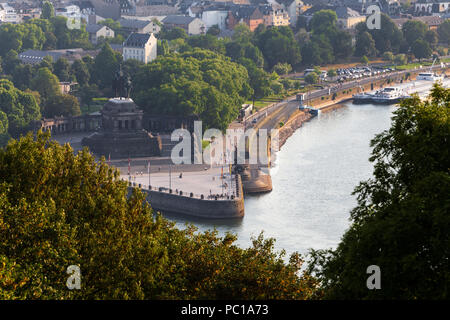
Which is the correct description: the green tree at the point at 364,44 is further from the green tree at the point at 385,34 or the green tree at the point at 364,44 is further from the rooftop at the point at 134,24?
the rooftop at the point at 134,24

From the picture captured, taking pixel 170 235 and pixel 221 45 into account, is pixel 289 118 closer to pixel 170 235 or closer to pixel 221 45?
pixel 221 45

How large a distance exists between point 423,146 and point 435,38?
428 feet

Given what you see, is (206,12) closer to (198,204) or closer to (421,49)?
(421,49)

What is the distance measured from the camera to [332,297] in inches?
937

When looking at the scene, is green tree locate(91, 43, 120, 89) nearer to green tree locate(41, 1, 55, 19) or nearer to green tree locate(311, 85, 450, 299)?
green tree locate(41, 1, 55, 19)

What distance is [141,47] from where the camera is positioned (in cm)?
11919

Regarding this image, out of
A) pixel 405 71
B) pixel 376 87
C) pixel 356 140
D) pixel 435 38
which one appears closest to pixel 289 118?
pixel 356 140

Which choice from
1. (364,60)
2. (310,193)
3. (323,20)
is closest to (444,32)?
(323,20)

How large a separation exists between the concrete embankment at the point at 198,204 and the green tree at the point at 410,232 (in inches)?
1343

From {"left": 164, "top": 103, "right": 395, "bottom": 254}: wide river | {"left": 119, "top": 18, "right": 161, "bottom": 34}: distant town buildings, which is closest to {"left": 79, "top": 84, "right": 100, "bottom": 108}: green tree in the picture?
{"left": 164, "top": 103, "right": 395, "bottom": 254}: wide river

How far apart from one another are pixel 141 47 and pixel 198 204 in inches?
2423

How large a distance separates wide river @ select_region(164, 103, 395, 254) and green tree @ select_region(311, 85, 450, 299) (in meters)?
25.3

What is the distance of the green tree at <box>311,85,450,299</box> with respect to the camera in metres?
22.0

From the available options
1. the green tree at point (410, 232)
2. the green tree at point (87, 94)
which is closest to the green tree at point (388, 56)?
the green tree at point (87, 94)
